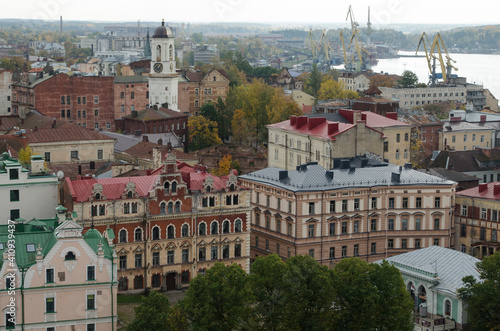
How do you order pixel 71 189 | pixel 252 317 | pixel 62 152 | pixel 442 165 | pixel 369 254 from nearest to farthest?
pixel 252 317 < pixel 71 189 < pixel 369 254 < pixel 62 152 < pixel 442 165

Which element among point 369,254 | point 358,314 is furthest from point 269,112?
point 358,314

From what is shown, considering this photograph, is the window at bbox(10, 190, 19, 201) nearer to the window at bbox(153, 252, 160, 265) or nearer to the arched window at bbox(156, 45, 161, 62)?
the window at bbox(153, 252, 160, 265)

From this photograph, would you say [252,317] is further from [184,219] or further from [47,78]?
[47,78]

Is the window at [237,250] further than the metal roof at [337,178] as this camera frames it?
No

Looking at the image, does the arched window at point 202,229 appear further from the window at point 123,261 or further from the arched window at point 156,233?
the window at point 123,261

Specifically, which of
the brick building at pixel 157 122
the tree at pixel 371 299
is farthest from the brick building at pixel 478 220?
the brick building at pixel 157 122

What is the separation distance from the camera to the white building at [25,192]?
6169 cm

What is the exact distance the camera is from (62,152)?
85.9 meters

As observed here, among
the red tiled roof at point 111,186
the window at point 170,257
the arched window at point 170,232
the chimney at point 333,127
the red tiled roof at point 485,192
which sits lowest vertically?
the window at point 170,257

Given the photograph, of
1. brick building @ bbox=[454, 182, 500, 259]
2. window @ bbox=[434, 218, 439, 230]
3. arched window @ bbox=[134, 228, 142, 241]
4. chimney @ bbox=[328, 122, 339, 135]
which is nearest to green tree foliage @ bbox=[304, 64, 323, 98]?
chimney @ bbox=[328, 122, 339, 135]

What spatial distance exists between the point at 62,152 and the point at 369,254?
2964 centimetres

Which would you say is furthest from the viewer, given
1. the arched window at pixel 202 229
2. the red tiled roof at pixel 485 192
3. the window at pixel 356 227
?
the red tiled roof at pixel 485 192

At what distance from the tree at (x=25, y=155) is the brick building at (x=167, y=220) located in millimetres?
15265

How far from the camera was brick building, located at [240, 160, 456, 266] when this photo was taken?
69.0 meters
